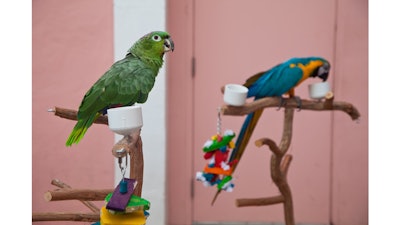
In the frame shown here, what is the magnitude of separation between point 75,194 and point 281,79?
0.76 m

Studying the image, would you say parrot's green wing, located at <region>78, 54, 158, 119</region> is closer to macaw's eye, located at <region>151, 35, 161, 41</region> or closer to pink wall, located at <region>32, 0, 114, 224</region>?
macaw's eye, located at <region>151, 35, 161, 41</region>

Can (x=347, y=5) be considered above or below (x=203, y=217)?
above

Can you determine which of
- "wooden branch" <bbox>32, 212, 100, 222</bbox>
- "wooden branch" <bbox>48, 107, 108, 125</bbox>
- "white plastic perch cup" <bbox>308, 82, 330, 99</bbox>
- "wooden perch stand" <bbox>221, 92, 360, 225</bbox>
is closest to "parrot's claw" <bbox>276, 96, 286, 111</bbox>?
"wooden perch stand" <bbox>221, 92, 360, 225</bbox>

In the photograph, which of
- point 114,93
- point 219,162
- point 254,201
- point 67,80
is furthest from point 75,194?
point 67,80

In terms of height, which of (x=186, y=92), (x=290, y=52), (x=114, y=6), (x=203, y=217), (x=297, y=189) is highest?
(x=114, y=6)

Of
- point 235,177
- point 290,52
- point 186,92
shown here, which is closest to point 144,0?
point 186,92

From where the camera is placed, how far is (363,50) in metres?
2.37

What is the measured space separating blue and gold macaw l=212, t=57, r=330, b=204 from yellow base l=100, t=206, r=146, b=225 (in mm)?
629

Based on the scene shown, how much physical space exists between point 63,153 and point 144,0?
864mm

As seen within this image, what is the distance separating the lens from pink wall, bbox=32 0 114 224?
2.37m

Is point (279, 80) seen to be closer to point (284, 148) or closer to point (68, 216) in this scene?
point (284, 148)

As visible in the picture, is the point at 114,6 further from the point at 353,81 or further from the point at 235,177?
the point at 353,81

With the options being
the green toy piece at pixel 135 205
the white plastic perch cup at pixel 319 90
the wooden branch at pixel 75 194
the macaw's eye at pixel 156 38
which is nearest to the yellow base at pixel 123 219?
the green toy piece at pixel 135 205

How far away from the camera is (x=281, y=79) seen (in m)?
1.59
